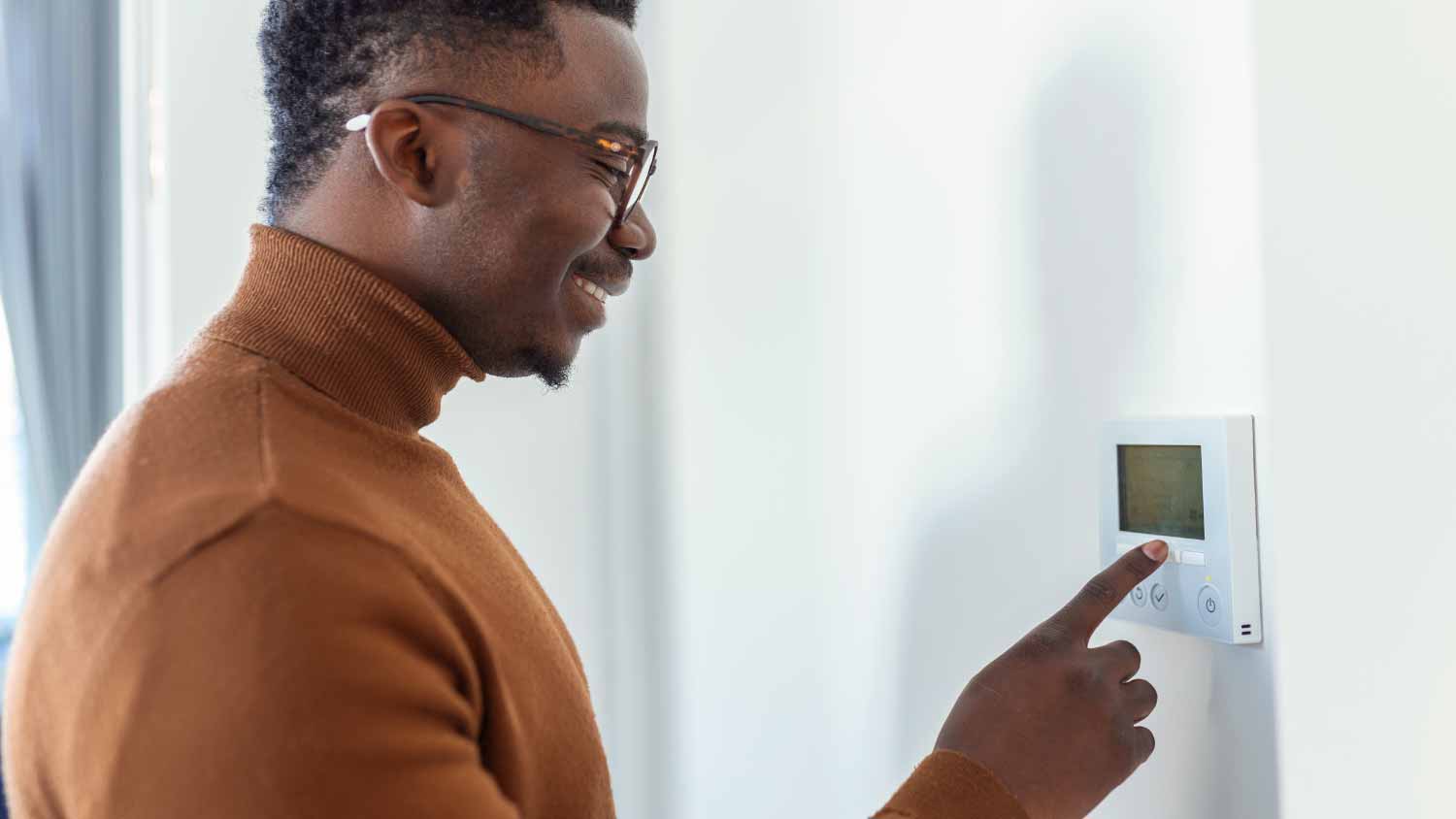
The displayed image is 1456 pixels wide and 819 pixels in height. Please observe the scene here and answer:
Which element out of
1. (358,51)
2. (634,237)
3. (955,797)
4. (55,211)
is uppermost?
(55,211)

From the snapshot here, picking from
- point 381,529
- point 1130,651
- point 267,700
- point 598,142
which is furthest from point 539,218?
point 1130,651

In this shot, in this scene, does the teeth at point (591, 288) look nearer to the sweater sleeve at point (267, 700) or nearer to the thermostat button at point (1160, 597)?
the sweater sleeve at point (267, 700)

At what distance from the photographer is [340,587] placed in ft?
1.75

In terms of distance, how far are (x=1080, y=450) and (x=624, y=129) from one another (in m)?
0.39

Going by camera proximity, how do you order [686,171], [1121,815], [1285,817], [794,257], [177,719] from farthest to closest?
[686,171], [794,257], [1121,815], [1285,817], [177,719]

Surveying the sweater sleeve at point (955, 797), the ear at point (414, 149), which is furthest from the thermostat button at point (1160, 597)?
the ear at point (414, 149)

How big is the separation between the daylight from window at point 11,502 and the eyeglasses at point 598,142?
1.68 meters

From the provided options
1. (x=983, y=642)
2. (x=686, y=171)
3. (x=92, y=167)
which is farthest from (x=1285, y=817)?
(x=92, y=167)

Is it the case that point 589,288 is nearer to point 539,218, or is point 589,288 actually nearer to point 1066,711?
point 539,218

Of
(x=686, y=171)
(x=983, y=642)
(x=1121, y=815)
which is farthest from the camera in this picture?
(x=686, y=171)

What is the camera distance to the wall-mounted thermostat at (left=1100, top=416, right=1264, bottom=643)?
673 millimetres

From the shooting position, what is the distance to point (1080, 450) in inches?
32.3

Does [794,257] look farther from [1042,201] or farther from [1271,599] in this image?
[1271,599]

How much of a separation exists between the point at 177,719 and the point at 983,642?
0.64m
